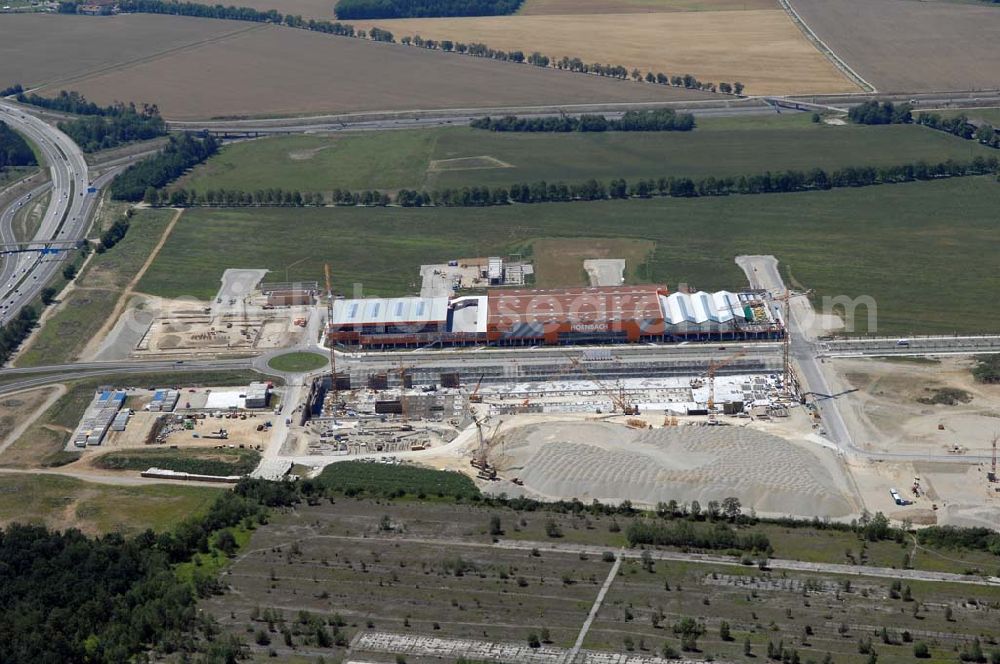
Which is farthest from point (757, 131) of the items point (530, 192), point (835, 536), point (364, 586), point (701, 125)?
point (364, 586)

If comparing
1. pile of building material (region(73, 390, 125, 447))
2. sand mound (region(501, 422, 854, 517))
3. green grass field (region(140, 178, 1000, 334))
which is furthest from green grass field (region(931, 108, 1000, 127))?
pile of building material (region(73, 390, 125, 447))

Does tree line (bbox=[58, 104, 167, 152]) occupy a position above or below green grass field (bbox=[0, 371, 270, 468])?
above

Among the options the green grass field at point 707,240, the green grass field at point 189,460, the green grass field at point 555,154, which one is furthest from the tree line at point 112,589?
the green grass field at point 555,154

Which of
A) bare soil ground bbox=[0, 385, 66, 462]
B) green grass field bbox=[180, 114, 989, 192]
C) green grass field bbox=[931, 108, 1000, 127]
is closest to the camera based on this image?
bare soil ground bbox=[0, 385, 66, 462]

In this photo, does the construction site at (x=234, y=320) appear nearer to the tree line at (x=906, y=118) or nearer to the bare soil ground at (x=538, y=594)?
the bare soil ground at (x=538, y=594)

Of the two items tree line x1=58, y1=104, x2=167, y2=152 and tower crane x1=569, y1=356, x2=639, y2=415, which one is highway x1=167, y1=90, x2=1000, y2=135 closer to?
tree line x1=58, y1=104, x2=167, y2=152

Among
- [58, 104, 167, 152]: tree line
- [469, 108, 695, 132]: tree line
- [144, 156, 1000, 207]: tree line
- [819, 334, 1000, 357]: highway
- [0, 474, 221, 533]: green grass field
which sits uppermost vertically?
[469, 108, 695, 132]: tree line

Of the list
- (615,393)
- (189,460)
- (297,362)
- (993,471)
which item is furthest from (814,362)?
(189,460)

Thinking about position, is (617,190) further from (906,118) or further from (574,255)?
(906,118)
